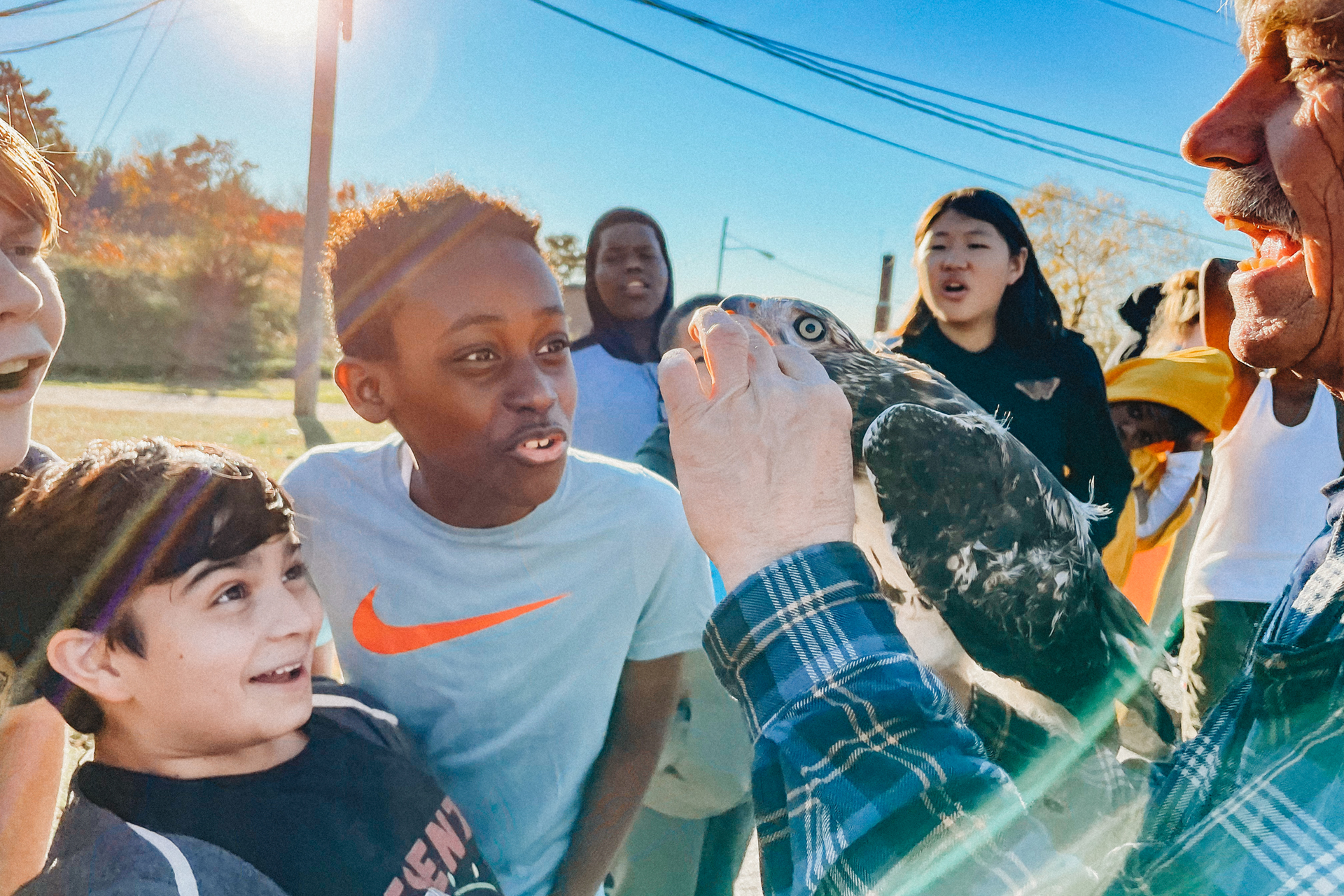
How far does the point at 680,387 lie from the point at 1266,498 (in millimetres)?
2639

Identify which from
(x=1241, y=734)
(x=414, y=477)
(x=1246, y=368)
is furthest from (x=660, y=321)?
(x=1241, y=734)

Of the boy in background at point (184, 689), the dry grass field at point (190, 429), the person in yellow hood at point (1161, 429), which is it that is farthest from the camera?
the dry grass field at point (190, 429)

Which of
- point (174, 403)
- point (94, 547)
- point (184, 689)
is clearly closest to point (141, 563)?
point (94, 547)

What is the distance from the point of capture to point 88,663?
1.05 m

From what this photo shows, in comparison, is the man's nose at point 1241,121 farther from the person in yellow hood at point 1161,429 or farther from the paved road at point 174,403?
the paved road at point 174,403

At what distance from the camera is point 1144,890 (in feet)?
2.53

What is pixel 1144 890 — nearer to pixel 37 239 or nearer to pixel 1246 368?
pixel 37 239

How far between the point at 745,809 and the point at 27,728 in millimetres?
1484

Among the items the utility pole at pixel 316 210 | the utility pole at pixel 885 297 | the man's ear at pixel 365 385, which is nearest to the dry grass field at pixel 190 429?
the utility pole at pixel 316 210

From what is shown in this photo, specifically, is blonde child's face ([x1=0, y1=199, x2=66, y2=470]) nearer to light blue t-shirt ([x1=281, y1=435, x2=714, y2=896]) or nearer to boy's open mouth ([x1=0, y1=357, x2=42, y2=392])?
boy's open mouth ([x1=0, y1=357, x2=42, y2=392])

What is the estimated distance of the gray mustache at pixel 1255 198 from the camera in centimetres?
92

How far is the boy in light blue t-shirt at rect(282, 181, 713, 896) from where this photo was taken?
1370 mm

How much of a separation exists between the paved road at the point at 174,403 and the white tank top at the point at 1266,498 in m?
6.88

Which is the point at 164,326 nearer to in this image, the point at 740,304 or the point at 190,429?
the point at 190,429
